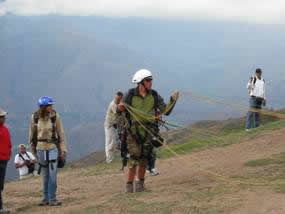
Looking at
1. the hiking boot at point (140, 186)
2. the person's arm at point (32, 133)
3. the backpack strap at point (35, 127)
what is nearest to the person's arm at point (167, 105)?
the hiking boot at point (140, 186)

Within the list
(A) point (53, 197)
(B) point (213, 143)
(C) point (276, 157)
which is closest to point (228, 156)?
(C) point (276, 157)

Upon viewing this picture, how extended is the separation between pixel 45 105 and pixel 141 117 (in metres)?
1.77

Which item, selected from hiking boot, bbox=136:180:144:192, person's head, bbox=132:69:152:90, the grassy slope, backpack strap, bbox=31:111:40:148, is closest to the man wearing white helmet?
person's head, bbox=132:69:152:90

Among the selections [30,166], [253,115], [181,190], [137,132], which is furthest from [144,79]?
[253,115]

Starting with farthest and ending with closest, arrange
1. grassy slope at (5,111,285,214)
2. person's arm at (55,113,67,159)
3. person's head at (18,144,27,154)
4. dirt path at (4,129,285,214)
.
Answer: person's head at (18,144,27,154) → person's arm at (55,113,67,159) → grassy slope at (5,111,285,214) → dirt path at (4,129,285,214)

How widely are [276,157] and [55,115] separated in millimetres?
5171

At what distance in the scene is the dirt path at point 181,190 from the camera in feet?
35.6

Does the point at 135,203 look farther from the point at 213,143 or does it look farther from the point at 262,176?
the point at 213,143

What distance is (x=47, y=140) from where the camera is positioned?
12.5m

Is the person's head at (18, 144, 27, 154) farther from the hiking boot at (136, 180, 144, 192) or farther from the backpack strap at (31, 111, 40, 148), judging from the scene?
the hiking boot at (136, 180, 144, 192)

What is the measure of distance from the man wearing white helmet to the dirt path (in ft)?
2.50

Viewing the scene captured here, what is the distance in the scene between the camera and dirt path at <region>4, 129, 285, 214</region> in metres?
10.8

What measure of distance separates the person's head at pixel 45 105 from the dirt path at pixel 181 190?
1822 mm

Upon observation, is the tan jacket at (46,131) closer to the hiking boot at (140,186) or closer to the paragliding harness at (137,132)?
the paragliding harness at (137,132)
